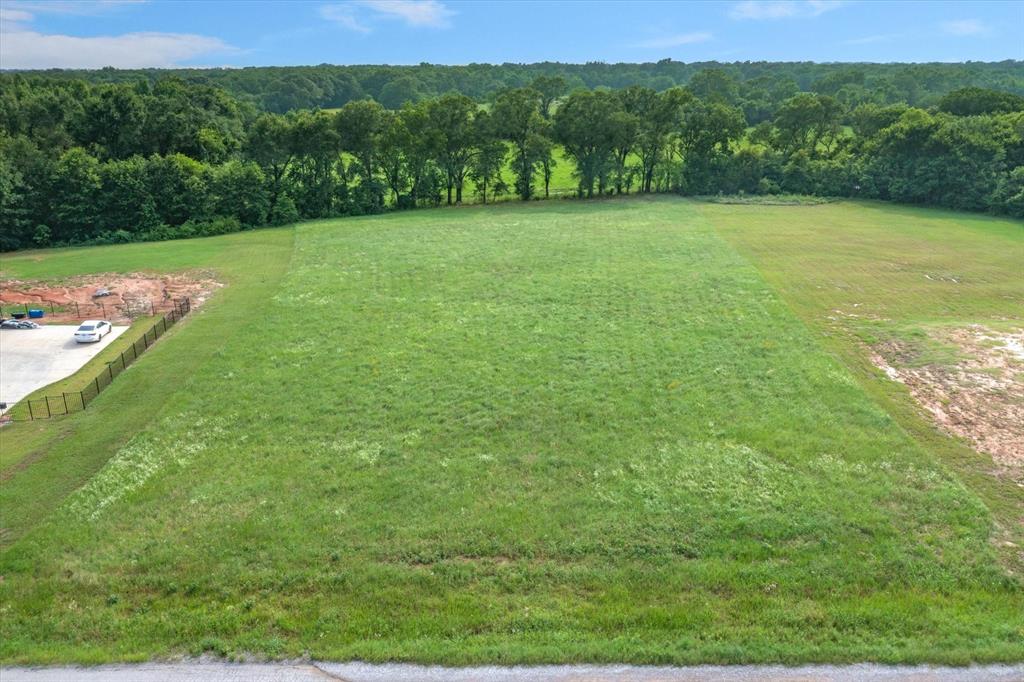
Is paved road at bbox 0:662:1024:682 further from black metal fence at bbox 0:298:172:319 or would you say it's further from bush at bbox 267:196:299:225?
bush at bbox 267:196:299:225

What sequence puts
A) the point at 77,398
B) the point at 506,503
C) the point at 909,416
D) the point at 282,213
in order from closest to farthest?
the point at 506,503, the point at 909,416, the point at 77,398, the point at 282,213

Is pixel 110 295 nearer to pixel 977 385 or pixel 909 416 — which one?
pixel 909 416

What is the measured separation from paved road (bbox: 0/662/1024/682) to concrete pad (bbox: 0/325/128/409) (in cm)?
1890

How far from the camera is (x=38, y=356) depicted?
32969 mm

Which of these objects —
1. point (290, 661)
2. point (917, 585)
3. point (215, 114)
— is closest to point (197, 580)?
point (290, 661)

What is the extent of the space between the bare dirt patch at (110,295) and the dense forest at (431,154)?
1563 centimetres

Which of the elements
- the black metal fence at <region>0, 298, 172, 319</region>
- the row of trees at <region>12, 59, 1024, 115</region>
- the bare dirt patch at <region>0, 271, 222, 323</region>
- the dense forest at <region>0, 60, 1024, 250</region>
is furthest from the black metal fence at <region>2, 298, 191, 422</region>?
the row of trees at <region>12, 59, 1024, 115</region>

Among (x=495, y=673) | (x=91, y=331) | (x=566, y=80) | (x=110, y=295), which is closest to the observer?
(x=495, y=673)

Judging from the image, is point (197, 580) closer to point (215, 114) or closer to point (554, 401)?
point (554, 401)

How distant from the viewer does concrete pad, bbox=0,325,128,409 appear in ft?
97.1

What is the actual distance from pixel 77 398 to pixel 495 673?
22887 mm

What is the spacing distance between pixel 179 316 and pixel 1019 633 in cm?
3862

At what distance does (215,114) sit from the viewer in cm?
8325

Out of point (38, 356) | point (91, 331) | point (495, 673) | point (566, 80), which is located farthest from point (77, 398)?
point (566, 80)
